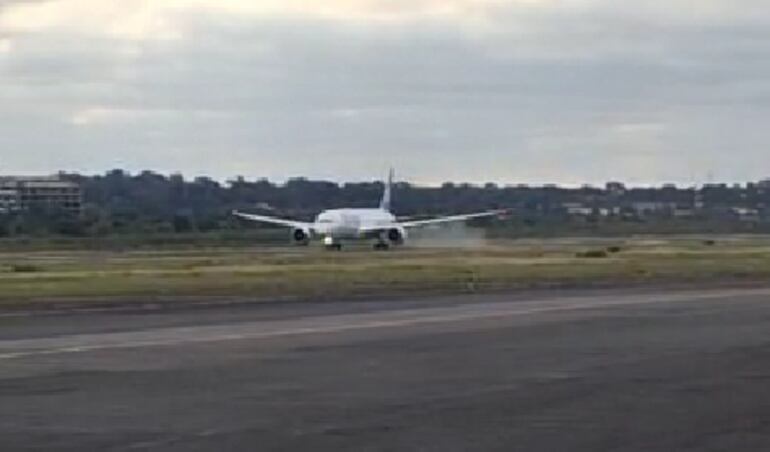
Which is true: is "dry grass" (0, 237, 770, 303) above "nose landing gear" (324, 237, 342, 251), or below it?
below

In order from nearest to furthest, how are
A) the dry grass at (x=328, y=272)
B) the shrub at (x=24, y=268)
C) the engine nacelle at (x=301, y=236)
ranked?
the dry grass at (x=328, y=272), the shrub at (x=24, y=268), the engine nacelle at (x=301, y=236)

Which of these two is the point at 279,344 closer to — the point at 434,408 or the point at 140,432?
the point at 434,408

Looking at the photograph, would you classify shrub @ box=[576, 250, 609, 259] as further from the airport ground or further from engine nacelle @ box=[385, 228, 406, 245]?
engine nacelle @ box=[385, 228, 406, 245]

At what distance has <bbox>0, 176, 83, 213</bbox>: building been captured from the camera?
5989 inches

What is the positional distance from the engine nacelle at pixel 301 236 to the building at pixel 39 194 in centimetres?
4074

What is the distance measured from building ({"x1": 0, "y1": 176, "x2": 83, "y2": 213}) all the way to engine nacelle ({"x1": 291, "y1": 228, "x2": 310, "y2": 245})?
40745 mm

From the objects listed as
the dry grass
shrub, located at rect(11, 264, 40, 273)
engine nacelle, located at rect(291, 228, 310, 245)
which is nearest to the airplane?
engine nacelle, located at rect(291, 228, 310, 245)

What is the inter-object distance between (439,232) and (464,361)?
106 metres

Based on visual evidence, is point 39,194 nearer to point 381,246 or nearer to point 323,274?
point 381,246

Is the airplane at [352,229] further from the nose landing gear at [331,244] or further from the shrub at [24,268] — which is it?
the shrub at [24,268]

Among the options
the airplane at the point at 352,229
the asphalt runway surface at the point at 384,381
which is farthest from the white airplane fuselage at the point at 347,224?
the asphalt runway surface at the point at 384,381

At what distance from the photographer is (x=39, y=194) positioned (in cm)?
16112

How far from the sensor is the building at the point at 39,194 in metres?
152

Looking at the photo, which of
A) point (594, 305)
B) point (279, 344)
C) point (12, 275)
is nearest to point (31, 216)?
point (12, 275)
